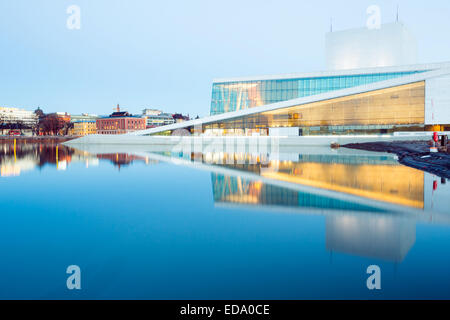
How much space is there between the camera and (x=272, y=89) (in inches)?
2042

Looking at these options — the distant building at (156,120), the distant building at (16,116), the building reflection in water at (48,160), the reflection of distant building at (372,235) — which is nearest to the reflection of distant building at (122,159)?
the building reflection in water at (48,160)

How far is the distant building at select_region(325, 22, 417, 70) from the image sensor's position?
5303cm

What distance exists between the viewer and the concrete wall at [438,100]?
3734 centimetres

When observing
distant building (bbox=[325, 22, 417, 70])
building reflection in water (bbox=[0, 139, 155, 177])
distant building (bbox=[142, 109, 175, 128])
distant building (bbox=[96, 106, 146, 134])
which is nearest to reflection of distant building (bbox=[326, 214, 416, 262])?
building reflection in water (bbox=[0, 139, 155, 177])

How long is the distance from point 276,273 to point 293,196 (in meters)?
4.85

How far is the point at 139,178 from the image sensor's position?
41.3 ft

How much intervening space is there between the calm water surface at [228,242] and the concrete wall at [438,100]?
33.1 metres

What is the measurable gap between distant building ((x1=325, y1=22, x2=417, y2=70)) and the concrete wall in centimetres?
1706

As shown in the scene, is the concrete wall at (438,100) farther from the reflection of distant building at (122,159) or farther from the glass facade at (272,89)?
the reflection of distant building at (122,159)

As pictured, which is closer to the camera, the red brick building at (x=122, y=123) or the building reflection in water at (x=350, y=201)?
the building reflection in water at (x=350, y=201)

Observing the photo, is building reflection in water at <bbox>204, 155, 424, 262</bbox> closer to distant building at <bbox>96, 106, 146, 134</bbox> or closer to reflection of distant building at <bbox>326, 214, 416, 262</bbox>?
reflection of distant building at <bbox>326, 214, 416, 262</bbox>

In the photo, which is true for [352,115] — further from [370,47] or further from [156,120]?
[156,120]
